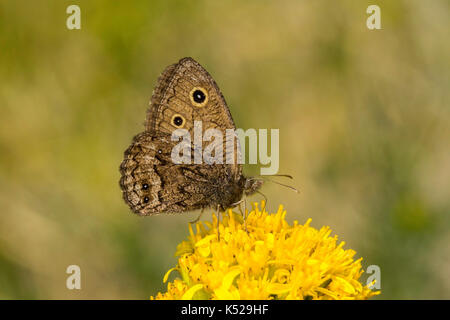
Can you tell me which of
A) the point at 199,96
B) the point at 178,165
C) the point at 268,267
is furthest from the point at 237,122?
the point at 268,267

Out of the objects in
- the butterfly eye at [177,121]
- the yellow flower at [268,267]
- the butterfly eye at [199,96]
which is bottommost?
the yellow flower at [268,267]

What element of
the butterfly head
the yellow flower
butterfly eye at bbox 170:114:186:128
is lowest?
the yellow flower

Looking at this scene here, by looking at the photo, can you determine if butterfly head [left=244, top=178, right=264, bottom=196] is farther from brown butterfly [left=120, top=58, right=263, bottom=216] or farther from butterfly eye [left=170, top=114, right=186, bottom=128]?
butterfly eye [left=170, top=114, right=186, bottom=128]

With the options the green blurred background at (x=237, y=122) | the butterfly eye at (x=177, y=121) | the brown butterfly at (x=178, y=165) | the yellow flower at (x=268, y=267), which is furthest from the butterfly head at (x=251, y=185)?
the green blurred background at (x=237, y=122)

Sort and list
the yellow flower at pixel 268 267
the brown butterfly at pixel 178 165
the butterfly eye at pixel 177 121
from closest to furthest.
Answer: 1. the yellow flower at pixel 268 267
2. the brown butterfly at pixel 178 165
3. the butterfly eye at pixel 177 121

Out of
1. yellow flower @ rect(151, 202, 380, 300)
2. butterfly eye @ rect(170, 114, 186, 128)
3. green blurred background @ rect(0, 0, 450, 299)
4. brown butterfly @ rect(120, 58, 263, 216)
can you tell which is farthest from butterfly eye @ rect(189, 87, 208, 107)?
green blurred background @ rect(0, 0, 450, 299)

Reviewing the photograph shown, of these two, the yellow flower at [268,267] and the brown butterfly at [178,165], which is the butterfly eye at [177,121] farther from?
the yellow flower at [268,267]

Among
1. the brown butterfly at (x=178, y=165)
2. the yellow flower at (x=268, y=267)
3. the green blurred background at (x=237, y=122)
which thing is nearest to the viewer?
the yellow flower at (x=268, y=267)

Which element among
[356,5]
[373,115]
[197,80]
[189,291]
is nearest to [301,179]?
[373,115]
